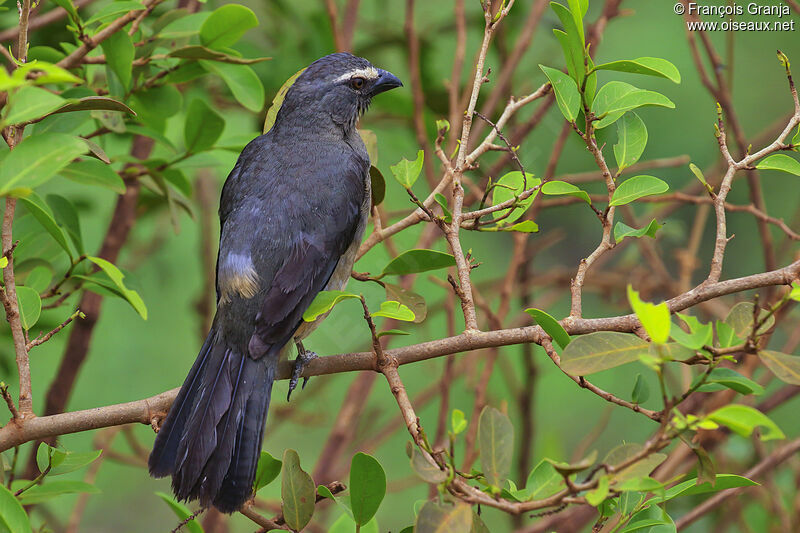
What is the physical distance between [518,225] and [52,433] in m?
1.11

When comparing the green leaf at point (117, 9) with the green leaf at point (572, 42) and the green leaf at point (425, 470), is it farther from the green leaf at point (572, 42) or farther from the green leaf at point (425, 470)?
the green leaf at point (425, 470)

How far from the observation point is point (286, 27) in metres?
3.72

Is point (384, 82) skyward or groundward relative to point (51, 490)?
Result: skyward

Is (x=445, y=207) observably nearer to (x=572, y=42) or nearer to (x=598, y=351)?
(x=572, y=42)

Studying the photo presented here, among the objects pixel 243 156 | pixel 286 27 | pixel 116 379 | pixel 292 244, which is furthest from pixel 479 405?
pixel 116 379

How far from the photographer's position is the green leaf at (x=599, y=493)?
1222 millimetres

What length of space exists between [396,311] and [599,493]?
58 cm

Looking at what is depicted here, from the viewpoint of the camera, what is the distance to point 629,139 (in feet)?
6.40

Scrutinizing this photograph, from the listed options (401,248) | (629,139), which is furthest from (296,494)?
(401,248)

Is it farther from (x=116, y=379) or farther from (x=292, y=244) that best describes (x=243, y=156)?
(x=116, y=379)

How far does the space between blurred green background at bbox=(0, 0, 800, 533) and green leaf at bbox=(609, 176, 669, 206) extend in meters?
1.38

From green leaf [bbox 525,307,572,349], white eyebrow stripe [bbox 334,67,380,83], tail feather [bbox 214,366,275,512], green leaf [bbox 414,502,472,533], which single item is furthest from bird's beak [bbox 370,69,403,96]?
green leaf [bbox 414,502,472,533]

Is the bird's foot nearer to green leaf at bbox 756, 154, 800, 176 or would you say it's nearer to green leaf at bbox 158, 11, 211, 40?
green leaf at bbox 158, 11, 211, 40

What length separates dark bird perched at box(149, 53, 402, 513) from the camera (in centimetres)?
200
